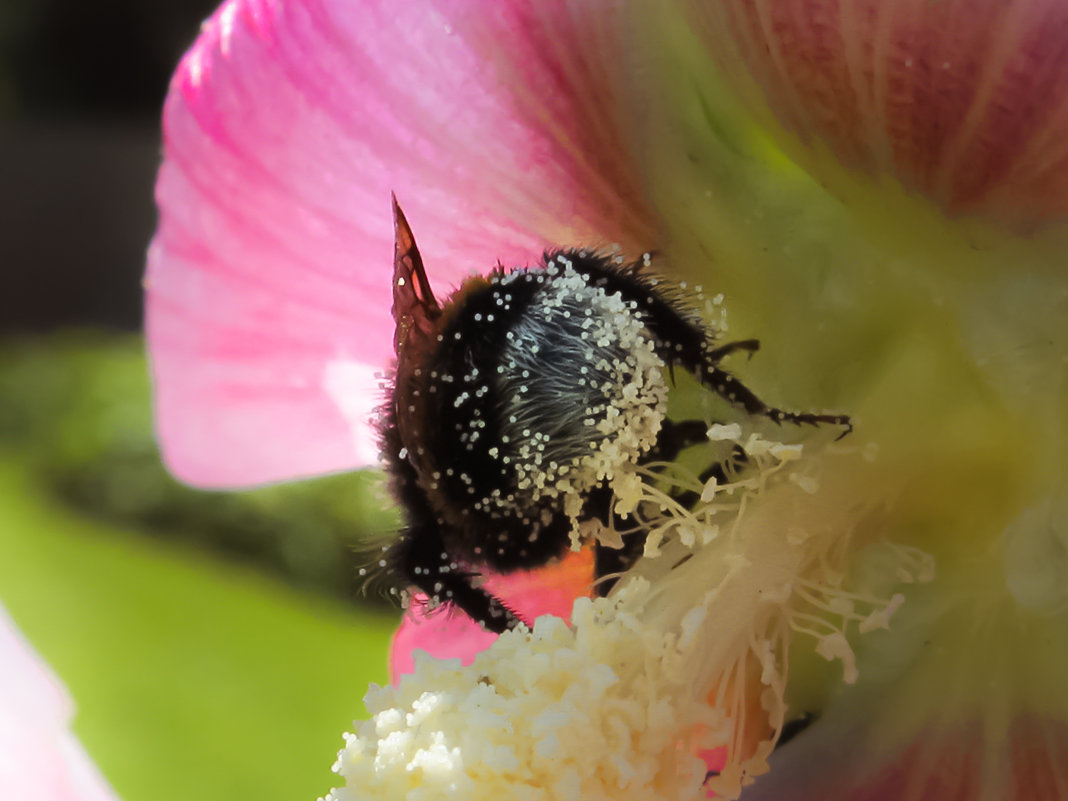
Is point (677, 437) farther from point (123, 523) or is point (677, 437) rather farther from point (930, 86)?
point (123, 523)


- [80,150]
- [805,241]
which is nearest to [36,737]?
[80,150]

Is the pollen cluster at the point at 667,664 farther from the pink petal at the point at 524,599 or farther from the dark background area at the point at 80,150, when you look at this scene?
the dark background area at the point at 80,150

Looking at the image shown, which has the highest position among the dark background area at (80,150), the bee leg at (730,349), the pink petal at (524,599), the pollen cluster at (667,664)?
the dark background area at (80,150)

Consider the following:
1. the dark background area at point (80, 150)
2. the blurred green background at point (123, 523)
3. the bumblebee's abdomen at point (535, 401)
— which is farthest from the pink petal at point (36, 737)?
the bumblebee's abdomen at point (535, 401)

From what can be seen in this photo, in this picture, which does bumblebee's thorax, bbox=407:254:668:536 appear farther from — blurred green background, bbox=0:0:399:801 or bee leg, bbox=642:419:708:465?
blurred green background, bbox=0:0:399:801

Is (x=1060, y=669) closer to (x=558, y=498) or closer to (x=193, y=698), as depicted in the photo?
(x=558, y=498)
